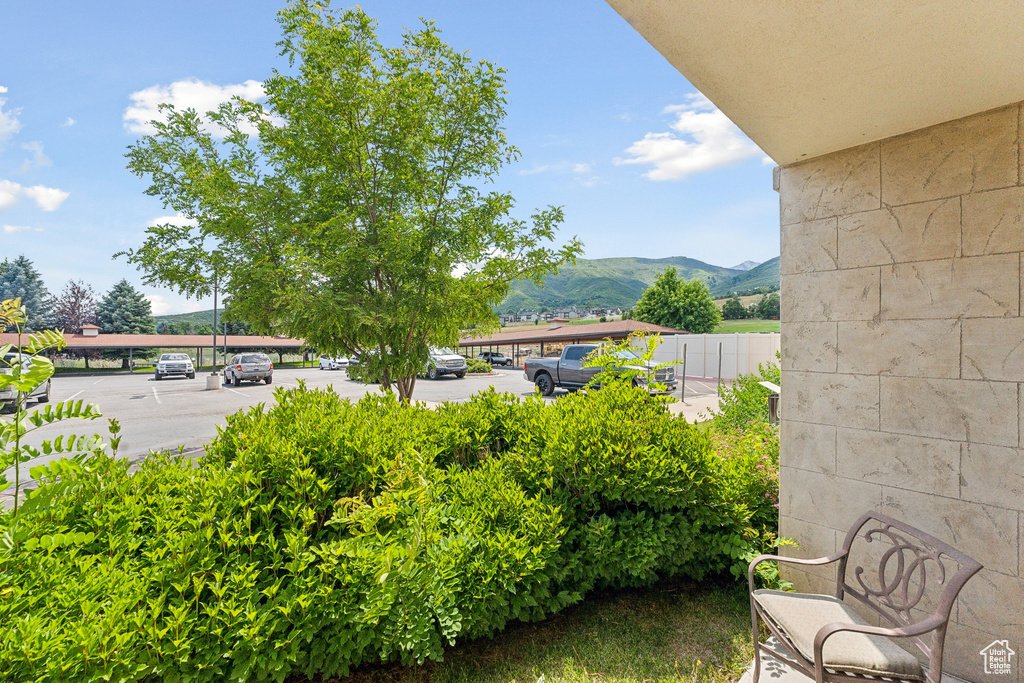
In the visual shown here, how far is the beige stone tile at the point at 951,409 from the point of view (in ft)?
5.83

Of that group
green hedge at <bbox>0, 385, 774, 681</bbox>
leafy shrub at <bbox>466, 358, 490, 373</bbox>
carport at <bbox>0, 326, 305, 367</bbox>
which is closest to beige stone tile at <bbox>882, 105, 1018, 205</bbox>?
green hedge at <bbox>0, 385, 774, 681</bbox>

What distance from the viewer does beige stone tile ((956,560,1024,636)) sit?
175cm

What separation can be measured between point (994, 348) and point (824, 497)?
1015 millimetres

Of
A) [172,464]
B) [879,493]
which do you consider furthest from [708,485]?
[172,464]

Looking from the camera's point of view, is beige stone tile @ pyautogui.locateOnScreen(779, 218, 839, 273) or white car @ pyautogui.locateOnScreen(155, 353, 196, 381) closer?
beige stone tile @ pyautogui.locateOnScreen(779, 218, 839, 273)

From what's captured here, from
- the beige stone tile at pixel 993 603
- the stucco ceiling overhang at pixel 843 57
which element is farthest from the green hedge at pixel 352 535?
the stucco ceiling overhang at pixel 843 57

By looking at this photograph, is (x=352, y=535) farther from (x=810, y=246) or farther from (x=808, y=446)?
(x=810, y=246)

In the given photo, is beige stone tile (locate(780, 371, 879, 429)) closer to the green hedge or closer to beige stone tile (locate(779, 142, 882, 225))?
the green hedge

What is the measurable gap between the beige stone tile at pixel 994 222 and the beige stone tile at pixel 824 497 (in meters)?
1.19

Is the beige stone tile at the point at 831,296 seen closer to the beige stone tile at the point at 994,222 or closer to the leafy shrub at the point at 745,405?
the beige stone tile at the point at 994,222

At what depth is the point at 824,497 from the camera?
2.28 m

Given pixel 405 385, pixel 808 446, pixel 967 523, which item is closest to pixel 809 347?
pixel 808 446

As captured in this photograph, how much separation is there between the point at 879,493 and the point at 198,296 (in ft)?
22.2

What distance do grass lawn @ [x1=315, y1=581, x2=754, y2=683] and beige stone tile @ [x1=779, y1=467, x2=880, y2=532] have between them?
63cm
